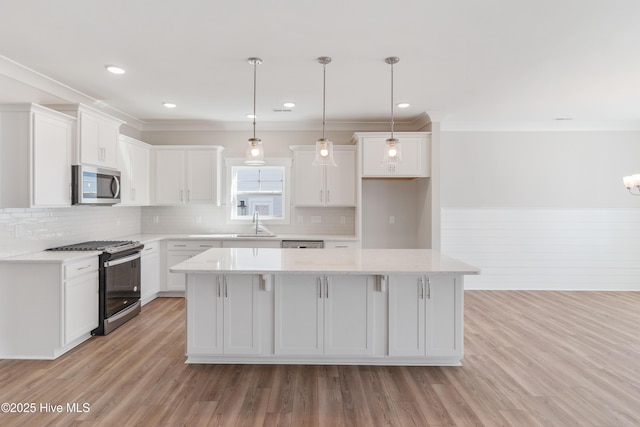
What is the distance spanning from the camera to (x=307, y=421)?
243cm

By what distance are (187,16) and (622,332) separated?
517 cm

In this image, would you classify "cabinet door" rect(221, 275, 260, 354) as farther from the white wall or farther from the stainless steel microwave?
the white wall

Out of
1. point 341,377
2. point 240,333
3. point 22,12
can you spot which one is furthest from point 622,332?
point 22,12

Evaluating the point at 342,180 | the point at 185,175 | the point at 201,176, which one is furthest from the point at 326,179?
the point at 185,175

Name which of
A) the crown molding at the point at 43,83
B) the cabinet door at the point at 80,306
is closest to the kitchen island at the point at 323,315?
the cabinet door at the point at 80,306

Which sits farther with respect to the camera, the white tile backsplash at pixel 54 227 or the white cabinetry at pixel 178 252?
the white cabinetry at pixel 178 252

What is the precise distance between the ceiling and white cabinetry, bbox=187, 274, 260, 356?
193cm

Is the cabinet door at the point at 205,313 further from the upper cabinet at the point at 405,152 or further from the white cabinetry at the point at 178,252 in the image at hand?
the upper cabinet at the point at 405,152

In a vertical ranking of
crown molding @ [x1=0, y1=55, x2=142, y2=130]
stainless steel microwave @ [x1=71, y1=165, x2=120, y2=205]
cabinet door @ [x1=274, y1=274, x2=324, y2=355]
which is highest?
crown molding @ [x1=0, y1=55, x2=142, y2=130]

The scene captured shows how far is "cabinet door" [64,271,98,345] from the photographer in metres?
3.47

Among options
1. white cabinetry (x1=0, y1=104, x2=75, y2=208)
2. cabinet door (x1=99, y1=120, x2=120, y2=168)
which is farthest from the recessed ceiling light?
cabinet door (x1=99, y1=120, x2=120, y2=168)

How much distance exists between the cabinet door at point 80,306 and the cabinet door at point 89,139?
1.23m

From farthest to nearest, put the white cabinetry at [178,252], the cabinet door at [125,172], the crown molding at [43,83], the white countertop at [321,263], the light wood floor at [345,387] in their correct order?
the white cabinetry at [178,252]
the cabinet door at [125,172]
the crown molding at [43,83]
the white countertop at [321,263]
the light wood floor at [345,387]

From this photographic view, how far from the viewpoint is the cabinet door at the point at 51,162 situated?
343 centimetres
